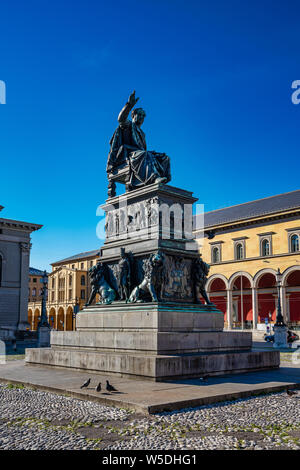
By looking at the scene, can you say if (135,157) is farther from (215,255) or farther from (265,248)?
(215,255)

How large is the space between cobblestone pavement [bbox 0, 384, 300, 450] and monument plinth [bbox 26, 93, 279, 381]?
209cm

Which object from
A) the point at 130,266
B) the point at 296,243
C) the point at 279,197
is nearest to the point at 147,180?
the point at 130,266

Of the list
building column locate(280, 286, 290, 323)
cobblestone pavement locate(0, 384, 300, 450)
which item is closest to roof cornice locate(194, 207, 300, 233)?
building column locate(280, 286, 290, 323)

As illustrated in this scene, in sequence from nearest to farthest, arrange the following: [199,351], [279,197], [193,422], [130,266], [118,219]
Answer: [193,422] < [199,351] < [130,266] < [118,219] < [279,197]

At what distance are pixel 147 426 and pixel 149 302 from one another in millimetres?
4988

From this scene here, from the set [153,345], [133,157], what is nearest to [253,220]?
[133,157]

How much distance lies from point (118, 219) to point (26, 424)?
7.66 m

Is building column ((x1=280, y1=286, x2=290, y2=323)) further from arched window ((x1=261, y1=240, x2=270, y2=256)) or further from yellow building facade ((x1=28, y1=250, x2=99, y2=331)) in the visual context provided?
yellow building facade ((x1=28, y1=250, x2=99, y2=331))

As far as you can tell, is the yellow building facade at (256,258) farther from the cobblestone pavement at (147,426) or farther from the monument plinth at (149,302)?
the cobblestone pavement at (147,426)

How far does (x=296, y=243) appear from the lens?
5331cm

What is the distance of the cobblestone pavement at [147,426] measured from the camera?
483cm

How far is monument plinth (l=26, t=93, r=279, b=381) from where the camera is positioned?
9.32 meters

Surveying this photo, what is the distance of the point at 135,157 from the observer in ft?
42.6
